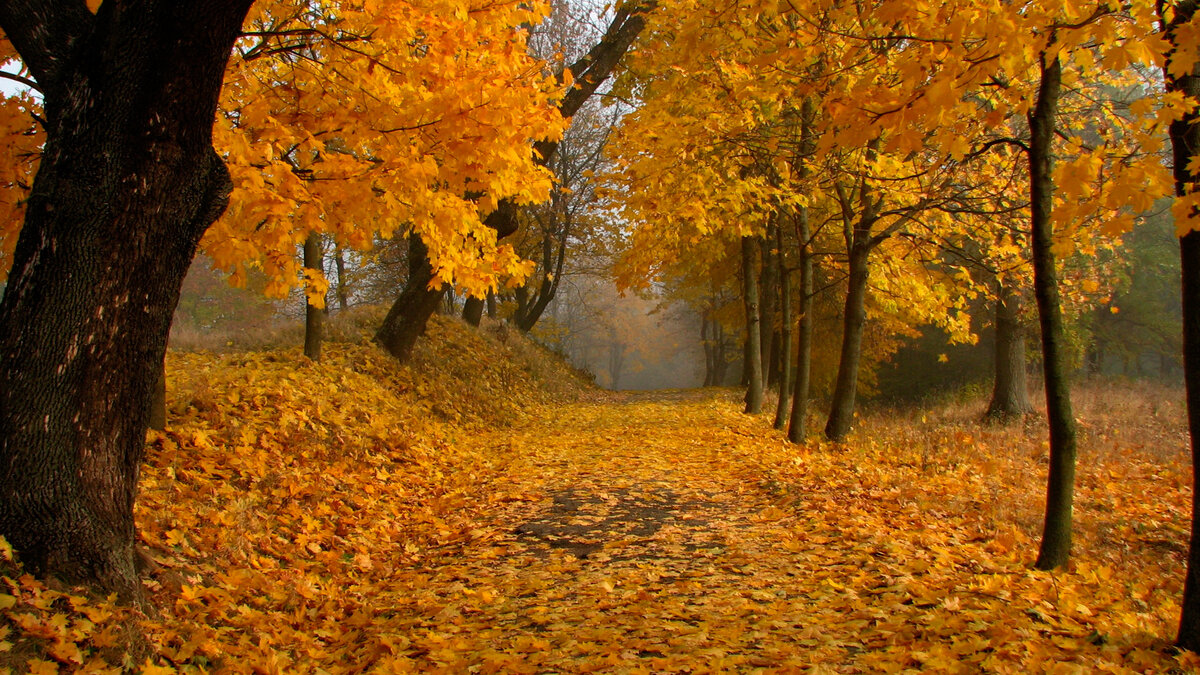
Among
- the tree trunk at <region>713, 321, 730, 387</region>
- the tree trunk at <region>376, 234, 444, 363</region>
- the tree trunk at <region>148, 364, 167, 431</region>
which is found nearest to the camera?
the tree trunk at <region>148, 364, 167, 431</region>

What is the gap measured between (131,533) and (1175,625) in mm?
5565

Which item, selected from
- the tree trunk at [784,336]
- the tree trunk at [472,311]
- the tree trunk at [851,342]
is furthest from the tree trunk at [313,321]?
the tree trunk at [472,311]

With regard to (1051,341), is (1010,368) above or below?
above

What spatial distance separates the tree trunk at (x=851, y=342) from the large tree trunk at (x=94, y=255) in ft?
29.3

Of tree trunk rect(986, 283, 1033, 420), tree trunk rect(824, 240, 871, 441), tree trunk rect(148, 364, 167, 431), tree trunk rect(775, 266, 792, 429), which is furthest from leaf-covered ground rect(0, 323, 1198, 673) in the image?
tree trunk rect(986, 283, 1033, 420)

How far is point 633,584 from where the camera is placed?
4.27 m

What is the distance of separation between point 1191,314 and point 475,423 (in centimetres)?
1020

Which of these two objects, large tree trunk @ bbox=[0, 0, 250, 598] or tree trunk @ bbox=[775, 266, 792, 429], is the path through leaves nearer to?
large tree trunk @ bbox=[0, 0, 250, 598]

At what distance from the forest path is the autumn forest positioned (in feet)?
0.12

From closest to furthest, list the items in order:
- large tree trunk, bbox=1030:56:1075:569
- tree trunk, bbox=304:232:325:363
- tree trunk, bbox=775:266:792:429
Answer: large tree trunk, bbox=1030:56:1075:569 < tree trunk, bbox=304:232:325:363 < tree trunk, bbox=775:266:792:429

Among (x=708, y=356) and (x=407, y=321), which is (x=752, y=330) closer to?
(x=407, y=321)

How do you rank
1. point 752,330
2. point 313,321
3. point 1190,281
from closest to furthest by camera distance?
point 1190,281 < point 313,321 < point 752,330

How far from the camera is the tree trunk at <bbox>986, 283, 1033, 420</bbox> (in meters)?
13.8

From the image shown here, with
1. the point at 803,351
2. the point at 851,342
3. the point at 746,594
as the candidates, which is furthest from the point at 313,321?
the point at 851,342
